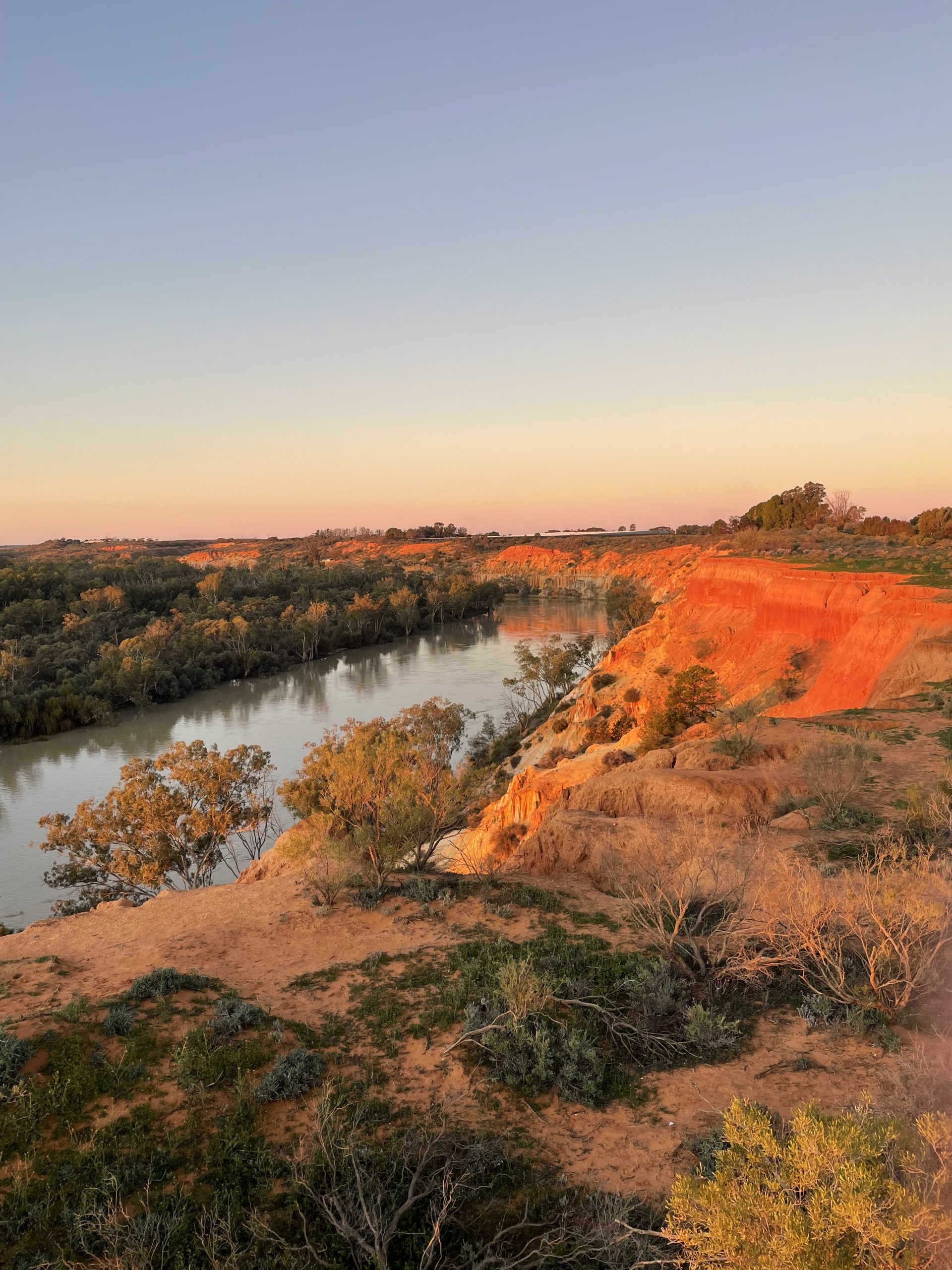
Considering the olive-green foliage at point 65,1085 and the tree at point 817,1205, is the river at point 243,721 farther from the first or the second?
the tree at point 817,1205

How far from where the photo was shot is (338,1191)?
230 inches

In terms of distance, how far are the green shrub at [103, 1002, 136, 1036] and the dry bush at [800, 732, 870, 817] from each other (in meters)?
12.2

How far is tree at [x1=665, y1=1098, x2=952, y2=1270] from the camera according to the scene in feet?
11.0

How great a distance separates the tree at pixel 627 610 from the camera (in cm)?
6762

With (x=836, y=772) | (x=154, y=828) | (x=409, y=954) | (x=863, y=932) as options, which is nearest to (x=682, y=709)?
(x=836, y=772)

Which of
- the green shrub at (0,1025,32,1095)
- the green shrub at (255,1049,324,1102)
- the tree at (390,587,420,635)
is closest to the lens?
the green shrub at (0,1025,32,1095)

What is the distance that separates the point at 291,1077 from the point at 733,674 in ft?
103

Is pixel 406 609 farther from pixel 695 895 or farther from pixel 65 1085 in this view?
pixel 65 1085

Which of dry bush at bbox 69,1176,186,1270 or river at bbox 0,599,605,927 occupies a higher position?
dry bush at bbox 69,1176,186,1270

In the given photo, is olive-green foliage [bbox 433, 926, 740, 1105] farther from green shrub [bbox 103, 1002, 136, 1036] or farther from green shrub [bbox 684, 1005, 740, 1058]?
green shrub [bbox 103, 1002, 136, 1036]

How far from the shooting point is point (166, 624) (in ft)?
197

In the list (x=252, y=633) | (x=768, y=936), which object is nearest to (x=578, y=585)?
→ (x=252, y=633)

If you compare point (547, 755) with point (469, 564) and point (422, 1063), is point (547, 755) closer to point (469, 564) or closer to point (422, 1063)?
point (422, 1063)

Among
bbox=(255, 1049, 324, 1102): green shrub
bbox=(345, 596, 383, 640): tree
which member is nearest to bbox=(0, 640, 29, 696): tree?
bbox=(345, 596, 383, 640): tree
